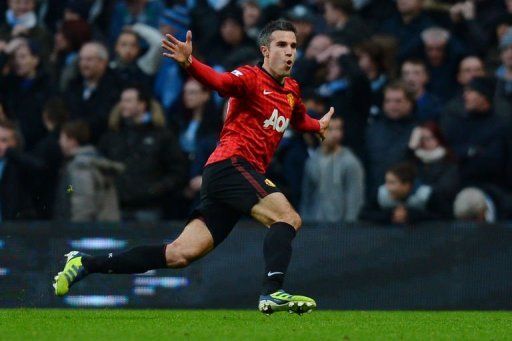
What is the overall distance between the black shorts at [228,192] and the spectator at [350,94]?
4.43 m

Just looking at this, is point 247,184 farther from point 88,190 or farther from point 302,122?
point 88,190

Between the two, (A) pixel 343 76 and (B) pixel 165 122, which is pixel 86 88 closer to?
(B) pixel 165 122

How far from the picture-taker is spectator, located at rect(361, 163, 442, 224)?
12.1 m

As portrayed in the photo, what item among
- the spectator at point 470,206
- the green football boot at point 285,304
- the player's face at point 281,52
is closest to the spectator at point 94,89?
the spectator at point 470,206

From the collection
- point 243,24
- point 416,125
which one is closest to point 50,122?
point 243,24

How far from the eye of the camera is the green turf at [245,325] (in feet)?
26.1

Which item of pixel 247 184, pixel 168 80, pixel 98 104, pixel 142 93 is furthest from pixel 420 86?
pixel 247 184

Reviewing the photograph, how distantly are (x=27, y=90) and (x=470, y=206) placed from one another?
5.62 m

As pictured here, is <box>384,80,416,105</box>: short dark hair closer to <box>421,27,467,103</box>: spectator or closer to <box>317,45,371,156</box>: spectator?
<box>317,45,371,156</box>: spectator

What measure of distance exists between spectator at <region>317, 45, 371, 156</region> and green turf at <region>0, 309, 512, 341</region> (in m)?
2.84

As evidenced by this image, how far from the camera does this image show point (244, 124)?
30.0 feet

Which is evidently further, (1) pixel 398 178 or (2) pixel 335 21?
(2) pixel 335 21

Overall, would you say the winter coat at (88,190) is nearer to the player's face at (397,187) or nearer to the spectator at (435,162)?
the player's face at (397,187)

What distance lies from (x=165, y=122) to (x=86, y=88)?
1.48 metres
